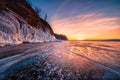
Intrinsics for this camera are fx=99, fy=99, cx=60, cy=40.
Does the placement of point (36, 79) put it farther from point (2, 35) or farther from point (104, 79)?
point (2, 35)

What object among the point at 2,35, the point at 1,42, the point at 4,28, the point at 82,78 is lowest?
the point at 82,78

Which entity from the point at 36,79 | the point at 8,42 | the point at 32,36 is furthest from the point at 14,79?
the point at 32,36

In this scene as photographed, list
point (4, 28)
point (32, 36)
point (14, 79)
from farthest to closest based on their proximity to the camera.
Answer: point (32, 36) → point (4, 28) → point (14, 79)

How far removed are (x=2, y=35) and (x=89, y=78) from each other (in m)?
11.4

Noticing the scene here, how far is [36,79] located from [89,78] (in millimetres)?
1448

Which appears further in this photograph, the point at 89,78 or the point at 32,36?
the point at 32,36

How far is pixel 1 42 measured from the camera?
1094 centimetres

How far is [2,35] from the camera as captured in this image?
11.3 metres

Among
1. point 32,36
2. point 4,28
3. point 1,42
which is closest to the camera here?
point 1,42

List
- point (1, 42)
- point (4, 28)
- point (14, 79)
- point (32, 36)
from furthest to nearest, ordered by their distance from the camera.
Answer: point (32, 36) < point (4, 28) < point (1, 42) < point (14, 79)

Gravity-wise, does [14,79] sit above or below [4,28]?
below

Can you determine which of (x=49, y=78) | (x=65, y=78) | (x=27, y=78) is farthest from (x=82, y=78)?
(x=27, y=78)

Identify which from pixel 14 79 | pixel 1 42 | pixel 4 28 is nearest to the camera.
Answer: pixel 14 79

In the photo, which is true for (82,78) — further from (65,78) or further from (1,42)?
(1,42)
